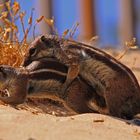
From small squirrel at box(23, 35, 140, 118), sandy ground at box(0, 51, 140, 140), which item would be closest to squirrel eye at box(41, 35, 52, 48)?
small squirrel at box(23, 35, 140, 118)

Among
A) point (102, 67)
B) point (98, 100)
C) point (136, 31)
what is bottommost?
point (136, 31)

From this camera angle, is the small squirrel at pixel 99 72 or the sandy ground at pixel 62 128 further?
the small squirrel at pixel 99 72

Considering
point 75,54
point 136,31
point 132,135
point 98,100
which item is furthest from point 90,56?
point 136,31

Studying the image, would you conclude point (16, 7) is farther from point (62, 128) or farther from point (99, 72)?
point (62, 128)

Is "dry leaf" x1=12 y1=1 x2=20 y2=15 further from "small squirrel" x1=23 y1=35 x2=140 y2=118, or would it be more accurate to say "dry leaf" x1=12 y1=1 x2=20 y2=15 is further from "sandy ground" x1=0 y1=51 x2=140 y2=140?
"sandy ground" x1=0 y1=51 x2=140 y2=140

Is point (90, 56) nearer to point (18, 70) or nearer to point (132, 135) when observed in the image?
point (18, 70)

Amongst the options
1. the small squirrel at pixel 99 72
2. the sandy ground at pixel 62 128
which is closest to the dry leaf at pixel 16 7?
the small squirrel at pixel 99 72

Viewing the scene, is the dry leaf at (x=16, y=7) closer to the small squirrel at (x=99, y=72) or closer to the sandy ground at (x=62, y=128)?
the small squirrel at (x=99, y=72)
